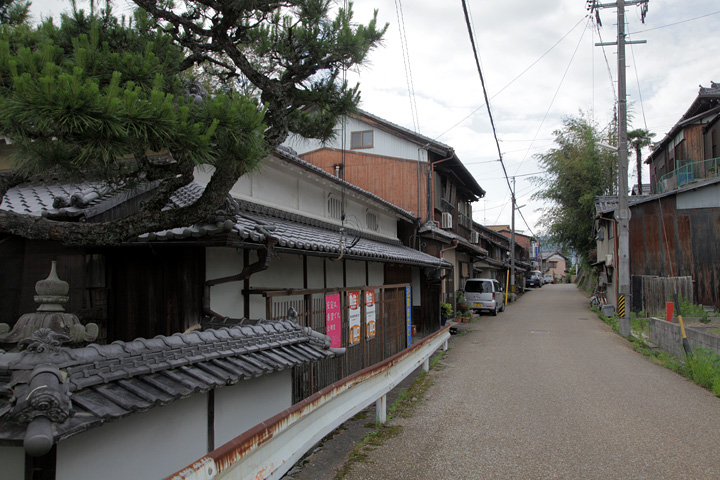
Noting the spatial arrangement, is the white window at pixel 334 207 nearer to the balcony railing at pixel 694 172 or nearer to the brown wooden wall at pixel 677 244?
the brown wooden wall at pixel 677 244

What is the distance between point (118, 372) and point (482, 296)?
2575 cm

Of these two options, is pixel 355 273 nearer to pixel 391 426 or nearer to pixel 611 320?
pixel 391 426

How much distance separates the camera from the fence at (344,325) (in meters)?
7.29

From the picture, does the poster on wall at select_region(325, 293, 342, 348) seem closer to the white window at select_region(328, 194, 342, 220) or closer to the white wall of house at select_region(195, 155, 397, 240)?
the white wall of house at select_region(195, 155, 397, 240)

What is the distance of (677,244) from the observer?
70.4ft

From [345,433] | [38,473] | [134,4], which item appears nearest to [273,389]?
[345,433]

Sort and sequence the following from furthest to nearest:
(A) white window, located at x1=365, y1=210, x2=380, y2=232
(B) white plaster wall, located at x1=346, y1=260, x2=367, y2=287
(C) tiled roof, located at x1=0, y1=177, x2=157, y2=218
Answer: (A) white window, located at x1=365, y1=210, x2=380, y2=232 < (B) white plaster wall, located at x1=346, y1=260, x2=367, y2=287 < (C) tiled roof, located at x1=0, y1=177, x2=157, y2=218

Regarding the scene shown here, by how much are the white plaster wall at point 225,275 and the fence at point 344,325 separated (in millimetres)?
344

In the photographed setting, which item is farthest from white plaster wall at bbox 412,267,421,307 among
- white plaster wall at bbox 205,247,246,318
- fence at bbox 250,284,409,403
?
white plaster wall at bbox 205,247,246,318

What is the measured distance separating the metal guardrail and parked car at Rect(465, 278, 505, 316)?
20698 mm

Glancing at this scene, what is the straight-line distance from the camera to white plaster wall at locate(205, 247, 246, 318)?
5.84 meters

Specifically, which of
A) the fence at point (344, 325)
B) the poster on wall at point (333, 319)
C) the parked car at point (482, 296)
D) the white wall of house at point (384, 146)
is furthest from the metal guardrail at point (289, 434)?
the parked car at point (482, 296)

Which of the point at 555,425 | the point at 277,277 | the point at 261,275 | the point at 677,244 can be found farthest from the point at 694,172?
the point at 261,275

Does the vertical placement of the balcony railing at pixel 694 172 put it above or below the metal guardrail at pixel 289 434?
above
